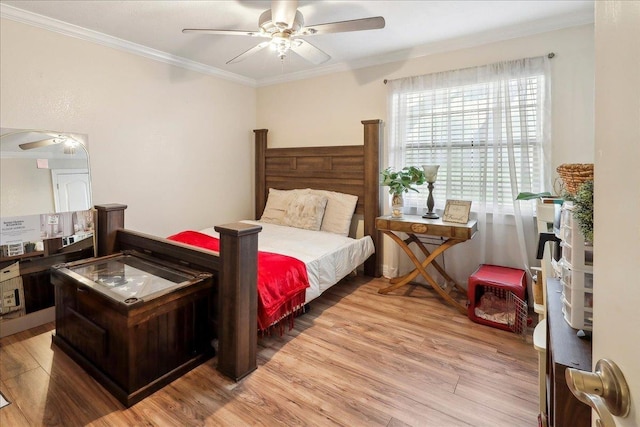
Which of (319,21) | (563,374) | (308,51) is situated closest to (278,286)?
(563,374)

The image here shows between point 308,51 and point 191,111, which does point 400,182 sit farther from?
point 191,111

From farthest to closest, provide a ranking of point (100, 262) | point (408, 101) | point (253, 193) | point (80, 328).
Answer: point (253, 193) → point (408, 101) → point (100, 262) → point (80, 328)

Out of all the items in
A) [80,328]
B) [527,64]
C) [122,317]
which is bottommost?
[80,328]

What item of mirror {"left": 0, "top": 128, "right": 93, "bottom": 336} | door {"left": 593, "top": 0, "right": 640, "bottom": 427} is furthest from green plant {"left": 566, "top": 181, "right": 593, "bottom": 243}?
mirror {"left": 0, "top": 128, "right": 93, "bottom": 336}

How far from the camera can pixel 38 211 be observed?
105 inches

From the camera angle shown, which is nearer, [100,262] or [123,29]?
[100,262]

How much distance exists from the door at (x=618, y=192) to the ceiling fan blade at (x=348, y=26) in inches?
71.5

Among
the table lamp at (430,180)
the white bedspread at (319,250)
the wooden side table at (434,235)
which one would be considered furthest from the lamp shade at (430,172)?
the white bedspread at (319,250)

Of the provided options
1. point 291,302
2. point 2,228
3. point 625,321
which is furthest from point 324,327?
point 2,228

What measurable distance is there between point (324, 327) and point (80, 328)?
1.67 metres

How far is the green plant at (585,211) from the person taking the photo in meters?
0.95

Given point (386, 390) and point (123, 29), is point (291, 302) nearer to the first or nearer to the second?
point (386, 390)

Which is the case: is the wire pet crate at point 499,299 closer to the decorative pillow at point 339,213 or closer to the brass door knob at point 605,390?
the decorative pillow at point 339,213

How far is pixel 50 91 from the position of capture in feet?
9.11
